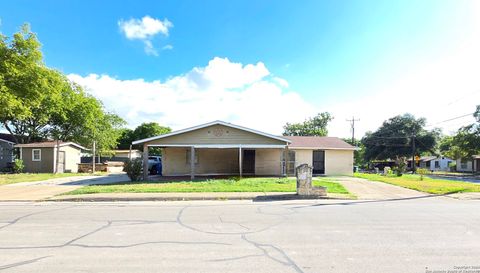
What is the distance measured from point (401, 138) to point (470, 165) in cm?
1616

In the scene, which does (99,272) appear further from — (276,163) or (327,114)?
(327,114)

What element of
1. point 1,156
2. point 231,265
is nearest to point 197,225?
point 231,265

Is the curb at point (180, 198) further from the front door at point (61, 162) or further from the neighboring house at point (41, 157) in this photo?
the front door at point (61, 162)

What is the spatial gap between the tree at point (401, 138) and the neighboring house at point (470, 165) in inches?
229

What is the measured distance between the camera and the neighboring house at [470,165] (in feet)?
184

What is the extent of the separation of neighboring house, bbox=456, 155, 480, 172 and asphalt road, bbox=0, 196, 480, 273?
55741 mm

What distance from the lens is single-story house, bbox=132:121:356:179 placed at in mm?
21766

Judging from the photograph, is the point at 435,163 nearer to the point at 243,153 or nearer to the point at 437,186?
the point at 243,153

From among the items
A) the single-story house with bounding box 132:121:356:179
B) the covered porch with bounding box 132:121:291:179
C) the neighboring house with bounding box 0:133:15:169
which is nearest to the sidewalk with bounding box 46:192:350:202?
the covered porch with bounding box 132:121:291:179

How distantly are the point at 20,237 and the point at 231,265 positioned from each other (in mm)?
4387

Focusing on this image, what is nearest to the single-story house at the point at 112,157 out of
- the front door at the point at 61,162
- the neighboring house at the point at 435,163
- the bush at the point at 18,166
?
the front door at the point at 61,162

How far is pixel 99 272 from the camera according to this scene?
4.44 m

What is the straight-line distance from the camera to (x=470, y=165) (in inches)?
2448

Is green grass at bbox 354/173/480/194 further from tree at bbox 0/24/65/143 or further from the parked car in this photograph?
tree at bbox 0/24/65/143
